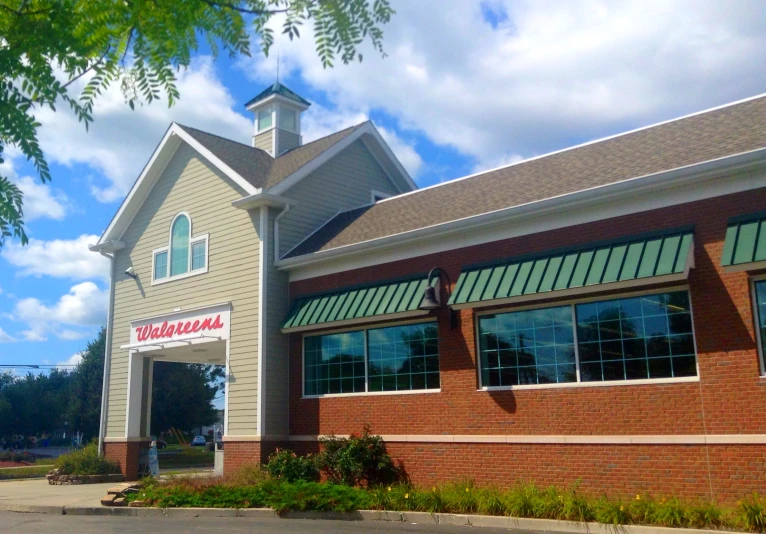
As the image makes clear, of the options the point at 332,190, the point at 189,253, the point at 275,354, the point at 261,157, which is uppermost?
the point at 261,157

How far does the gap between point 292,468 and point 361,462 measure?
1.81m

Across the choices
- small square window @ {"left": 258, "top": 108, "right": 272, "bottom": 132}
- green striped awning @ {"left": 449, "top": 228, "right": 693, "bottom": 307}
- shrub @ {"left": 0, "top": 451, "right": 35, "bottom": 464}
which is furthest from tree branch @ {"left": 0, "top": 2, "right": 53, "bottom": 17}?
shrub @ {"left": 0, "top": 451, "right": 35, "bottom": 464}

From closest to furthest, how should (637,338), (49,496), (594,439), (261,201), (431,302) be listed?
1. (637,338)
2. (594,439)
3. (431,302)
4. (49,496)
5. (261,201)

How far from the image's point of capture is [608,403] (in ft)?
43.4

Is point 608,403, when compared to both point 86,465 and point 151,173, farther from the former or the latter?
point 86,465

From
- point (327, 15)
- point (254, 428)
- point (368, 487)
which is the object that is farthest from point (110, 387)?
point (327, 15)

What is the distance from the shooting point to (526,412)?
14.3m

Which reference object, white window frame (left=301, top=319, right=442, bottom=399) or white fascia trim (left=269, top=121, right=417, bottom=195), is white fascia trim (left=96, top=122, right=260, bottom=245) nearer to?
white fascia trim (left=269, top=121, right=417, bottom=195)

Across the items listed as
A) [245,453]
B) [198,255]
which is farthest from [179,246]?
[245,453]

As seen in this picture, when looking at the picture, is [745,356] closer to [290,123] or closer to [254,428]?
[254,428]

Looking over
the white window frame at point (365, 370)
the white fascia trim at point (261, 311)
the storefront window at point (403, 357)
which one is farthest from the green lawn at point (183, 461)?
the storefront window at point (403, 357)

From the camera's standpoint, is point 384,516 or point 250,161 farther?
point 250,161

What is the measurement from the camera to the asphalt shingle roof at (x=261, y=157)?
2106 cm

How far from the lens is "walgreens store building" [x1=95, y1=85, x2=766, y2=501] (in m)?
12.3
